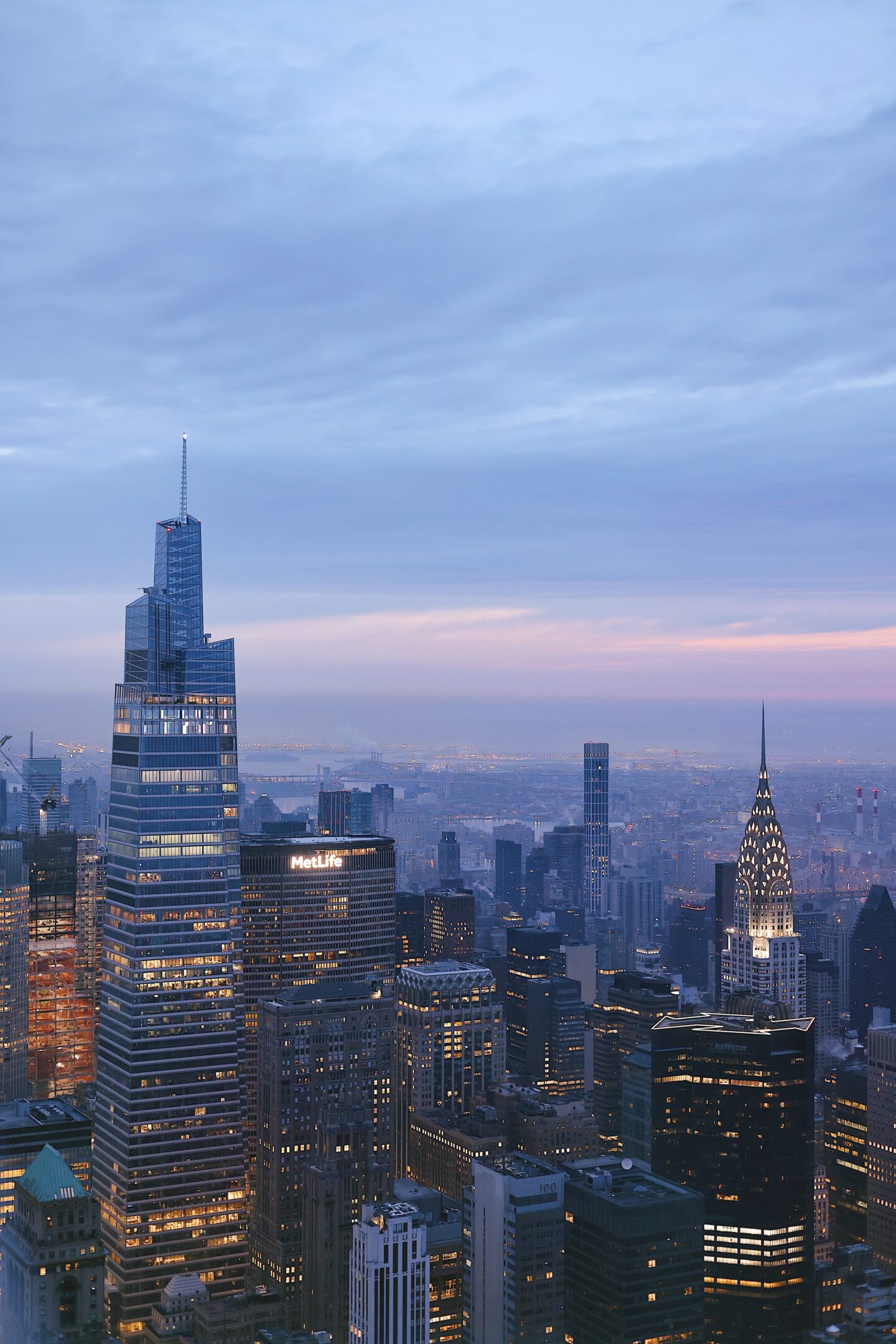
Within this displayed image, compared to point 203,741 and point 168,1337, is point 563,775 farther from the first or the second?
point 168,1337

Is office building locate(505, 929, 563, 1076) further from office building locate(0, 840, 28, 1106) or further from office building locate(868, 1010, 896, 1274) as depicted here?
office building locate(0, 840, 28, 1106)

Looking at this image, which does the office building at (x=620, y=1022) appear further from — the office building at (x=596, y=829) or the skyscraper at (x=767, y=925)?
the office building at (x=596, y=829)

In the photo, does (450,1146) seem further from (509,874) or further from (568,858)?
(568,858)

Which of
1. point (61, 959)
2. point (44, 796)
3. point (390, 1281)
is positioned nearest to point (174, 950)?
point (44, 796)

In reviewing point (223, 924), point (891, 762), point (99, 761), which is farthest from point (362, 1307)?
point (891, 762)

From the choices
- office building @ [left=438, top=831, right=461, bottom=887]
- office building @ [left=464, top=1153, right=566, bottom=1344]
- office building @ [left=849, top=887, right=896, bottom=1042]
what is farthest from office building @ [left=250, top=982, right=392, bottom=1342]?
office building @ [left=849, top=887, right=896, bottom=1042]

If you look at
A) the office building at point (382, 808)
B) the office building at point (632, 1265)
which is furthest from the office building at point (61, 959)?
the office building at point (632, 1265)
